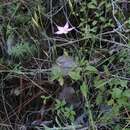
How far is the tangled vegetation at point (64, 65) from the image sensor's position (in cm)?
175

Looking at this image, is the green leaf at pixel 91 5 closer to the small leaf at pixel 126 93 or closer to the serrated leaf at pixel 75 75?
the serrated leaf at pixel 75 75

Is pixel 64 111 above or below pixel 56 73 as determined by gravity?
below

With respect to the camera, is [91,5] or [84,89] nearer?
[84,89]

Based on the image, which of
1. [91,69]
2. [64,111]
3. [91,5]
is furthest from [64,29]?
[64,111]

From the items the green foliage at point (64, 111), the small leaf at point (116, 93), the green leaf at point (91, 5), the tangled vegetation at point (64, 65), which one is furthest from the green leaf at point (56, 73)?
the green leaf at point (91, 5)

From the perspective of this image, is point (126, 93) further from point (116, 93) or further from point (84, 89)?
point (84, 89)

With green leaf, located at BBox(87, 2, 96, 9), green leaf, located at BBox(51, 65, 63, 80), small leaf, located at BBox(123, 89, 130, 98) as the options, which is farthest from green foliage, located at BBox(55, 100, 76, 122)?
green leaf, located at BBox(87, 2, 96, 9)

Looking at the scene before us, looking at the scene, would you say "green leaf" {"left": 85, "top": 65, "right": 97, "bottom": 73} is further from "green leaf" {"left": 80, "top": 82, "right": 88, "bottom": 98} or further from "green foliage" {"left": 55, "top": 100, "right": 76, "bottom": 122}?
"green foliage" {"left": 55, "top": 100, "right": 76, "bottom": 122}

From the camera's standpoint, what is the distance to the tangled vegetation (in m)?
1.75

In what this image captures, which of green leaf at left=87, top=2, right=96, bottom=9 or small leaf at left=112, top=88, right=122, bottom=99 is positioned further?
green leaf at left=87, top=2, right=96, bottom=9

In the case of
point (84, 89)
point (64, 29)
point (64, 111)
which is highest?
point (64, 29)

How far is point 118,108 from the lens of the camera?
1.68 m

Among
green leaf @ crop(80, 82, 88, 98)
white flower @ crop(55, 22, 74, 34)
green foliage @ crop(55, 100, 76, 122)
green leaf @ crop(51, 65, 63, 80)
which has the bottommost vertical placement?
green foliage @ crop(55, 100, 76, 122)

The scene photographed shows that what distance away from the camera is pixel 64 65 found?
187 centimetres
